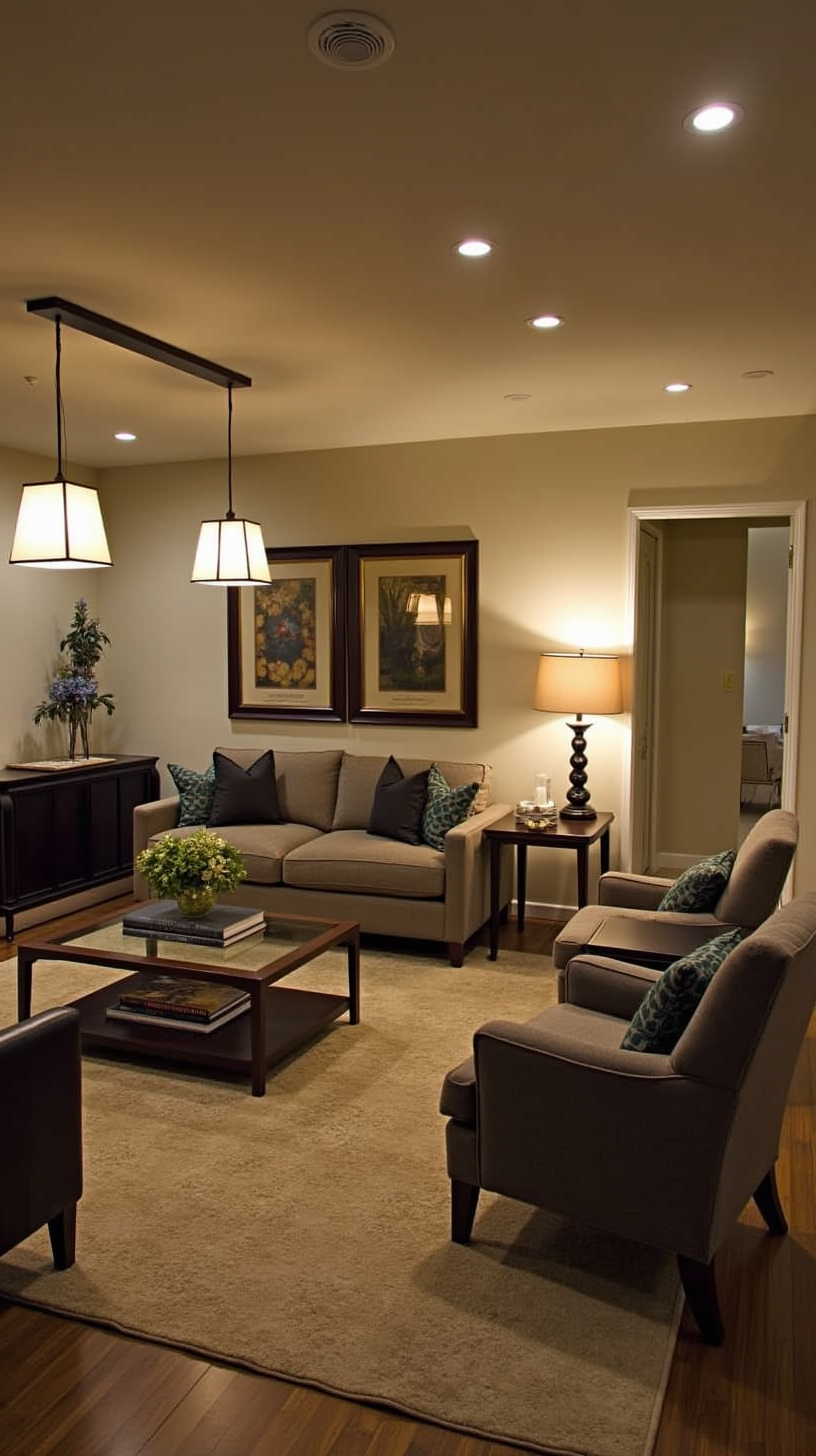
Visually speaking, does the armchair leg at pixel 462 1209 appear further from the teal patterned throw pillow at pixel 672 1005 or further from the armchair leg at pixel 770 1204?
the armchair leg at pixel 770 1204

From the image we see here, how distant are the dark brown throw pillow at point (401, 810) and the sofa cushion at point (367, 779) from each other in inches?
7.2

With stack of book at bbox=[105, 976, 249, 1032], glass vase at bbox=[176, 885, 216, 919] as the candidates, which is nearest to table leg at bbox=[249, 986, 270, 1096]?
stack of book at bbox=[105, 976, 249, 1032]

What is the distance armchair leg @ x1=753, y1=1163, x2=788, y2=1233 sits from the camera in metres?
2.74

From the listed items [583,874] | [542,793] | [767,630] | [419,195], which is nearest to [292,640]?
[542,793]

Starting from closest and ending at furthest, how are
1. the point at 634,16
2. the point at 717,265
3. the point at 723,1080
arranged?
1. the point at 634,16
2. the point at 723,1080
3. the point at 717,265

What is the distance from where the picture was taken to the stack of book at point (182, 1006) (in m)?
3.87

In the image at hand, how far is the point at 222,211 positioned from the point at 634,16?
123 cm

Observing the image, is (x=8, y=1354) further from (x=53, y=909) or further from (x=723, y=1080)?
(x=53, y=909)

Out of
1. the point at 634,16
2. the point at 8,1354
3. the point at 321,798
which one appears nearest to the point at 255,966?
the point at 8,1354

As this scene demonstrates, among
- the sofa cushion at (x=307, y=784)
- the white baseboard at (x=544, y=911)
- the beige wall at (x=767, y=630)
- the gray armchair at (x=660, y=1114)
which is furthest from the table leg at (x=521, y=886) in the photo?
the beige wall at (x=767, y=630)

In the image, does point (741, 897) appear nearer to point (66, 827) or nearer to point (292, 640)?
point (292, 640)

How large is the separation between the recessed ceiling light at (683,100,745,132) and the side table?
10.6 ft

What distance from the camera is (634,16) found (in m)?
1.91

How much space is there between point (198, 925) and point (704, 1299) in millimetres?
2264
